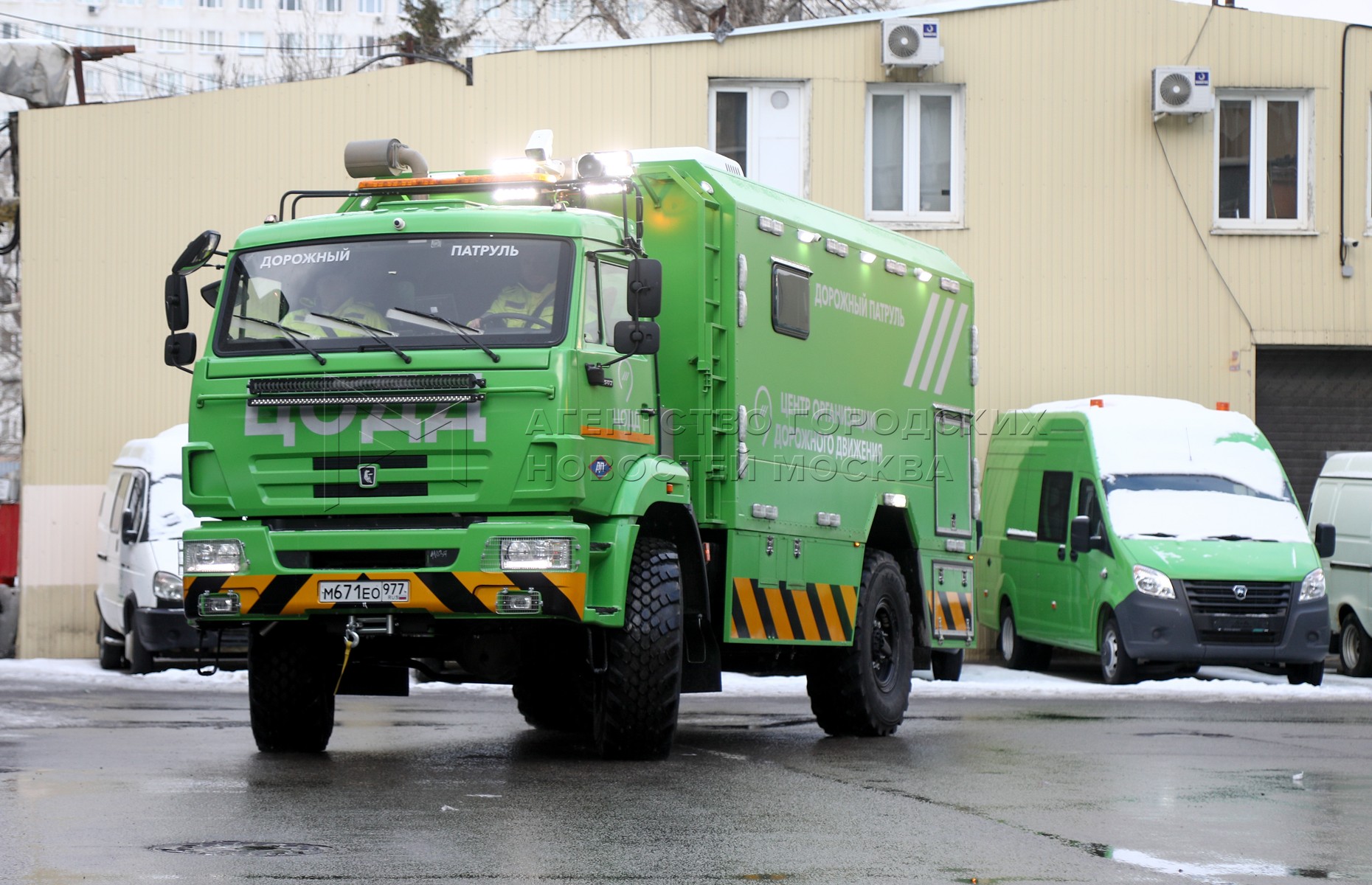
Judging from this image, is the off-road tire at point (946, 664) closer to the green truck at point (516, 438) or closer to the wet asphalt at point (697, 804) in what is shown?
the wet asphalt at point (697, 804)

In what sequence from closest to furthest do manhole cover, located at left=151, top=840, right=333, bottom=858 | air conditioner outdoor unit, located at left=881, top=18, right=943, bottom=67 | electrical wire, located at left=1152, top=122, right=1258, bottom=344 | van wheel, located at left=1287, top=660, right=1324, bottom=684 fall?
1. manhole cover, located at left=151, top=840, right=333, bottom=858
2. van wheel, located at left=1287, top=660, right=1324, bottom=684
3. air conditioner outdoor unit, located at left=881, top=18, right=943, bottom=67
4. electrical wire, located at left=1152, top=122, right=1258, bottom=344

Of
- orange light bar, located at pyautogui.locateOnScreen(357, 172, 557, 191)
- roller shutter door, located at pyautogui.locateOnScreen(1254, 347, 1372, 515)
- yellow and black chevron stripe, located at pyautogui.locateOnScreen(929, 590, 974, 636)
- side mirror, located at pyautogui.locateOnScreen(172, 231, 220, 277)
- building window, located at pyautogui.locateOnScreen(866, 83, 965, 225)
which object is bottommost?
yellow and black chevron stripe, located at pyautogui.locateOnScreen(929, 590, 974, 636)

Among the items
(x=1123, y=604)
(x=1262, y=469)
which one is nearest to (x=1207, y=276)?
(x=1262, y=469)

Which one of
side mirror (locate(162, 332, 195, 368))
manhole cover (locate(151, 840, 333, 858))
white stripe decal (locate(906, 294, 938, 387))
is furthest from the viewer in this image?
white stripe decal (locate(906, 294, 938, 387))

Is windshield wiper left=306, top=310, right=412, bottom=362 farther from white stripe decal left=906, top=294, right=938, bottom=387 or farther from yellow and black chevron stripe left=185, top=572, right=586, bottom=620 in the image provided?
white stripe decal left=906, top=294, right=938, bottom=387

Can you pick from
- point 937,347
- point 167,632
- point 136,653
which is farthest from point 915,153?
point 136,653

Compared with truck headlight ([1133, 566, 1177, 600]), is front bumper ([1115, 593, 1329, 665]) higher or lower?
lower

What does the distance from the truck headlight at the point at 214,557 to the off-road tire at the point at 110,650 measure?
34.9 feet

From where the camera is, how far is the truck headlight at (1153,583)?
56.9 feet

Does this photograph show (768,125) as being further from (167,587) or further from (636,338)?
(636,338)

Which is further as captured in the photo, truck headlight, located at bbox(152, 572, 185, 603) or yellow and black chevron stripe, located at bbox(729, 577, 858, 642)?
truck headlight, located at bbox(152, 572, 185, 603)

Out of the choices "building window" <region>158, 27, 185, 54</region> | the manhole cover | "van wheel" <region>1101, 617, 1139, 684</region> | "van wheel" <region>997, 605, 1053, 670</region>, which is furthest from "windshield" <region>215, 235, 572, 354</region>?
"building window" <region>158, 27, 185, 54</region>

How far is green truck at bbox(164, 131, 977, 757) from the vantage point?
9500mm

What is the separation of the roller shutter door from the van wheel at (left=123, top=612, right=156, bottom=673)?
12570 mm
